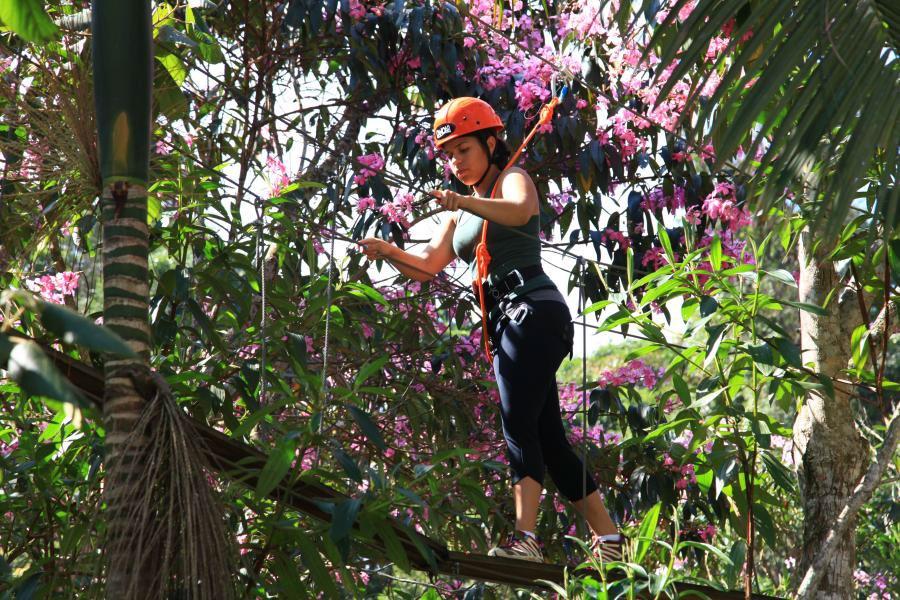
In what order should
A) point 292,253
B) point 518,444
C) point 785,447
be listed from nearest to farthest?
point 518,444, point 292,253, point 785,447

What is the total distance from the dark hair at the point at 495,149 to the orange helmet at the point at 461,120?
0.08ft

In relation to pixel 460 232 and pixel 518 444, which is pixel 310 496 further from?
pixel 460 232

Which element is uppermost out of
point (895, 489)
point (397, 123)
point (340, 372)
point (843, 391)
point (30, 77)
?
point (397, 123)

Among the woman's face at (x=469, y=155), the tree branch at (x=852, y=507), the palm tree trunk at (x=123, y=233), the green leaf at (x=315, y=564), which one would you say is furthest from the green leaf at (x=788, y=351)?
the palm tree trunk at (x=123, y=233)

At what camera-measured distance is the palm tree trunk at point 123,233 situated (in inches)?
67.5

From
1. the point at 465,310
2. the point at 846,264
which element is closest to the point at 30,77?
the point at 465,310

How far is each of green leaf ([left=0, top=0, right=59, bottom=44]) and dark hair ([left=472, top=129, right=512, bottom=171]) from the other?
143 cm

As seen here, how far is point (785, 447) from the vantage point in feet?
17.7

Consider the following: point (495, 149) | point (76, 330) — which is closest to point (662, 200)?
point (495, 149)

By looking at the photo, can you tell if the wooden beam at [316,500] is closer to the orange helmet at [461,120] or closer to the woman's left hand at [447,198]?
the woman's left hand at [447,198]

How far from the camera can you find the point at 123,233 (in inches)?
72.2

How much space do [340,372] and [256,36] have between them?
4.23 ft

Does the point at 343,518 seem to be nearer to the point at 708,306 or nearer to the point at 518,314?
the point at 518,314

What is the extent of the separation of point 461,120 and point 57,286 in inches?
57.9
